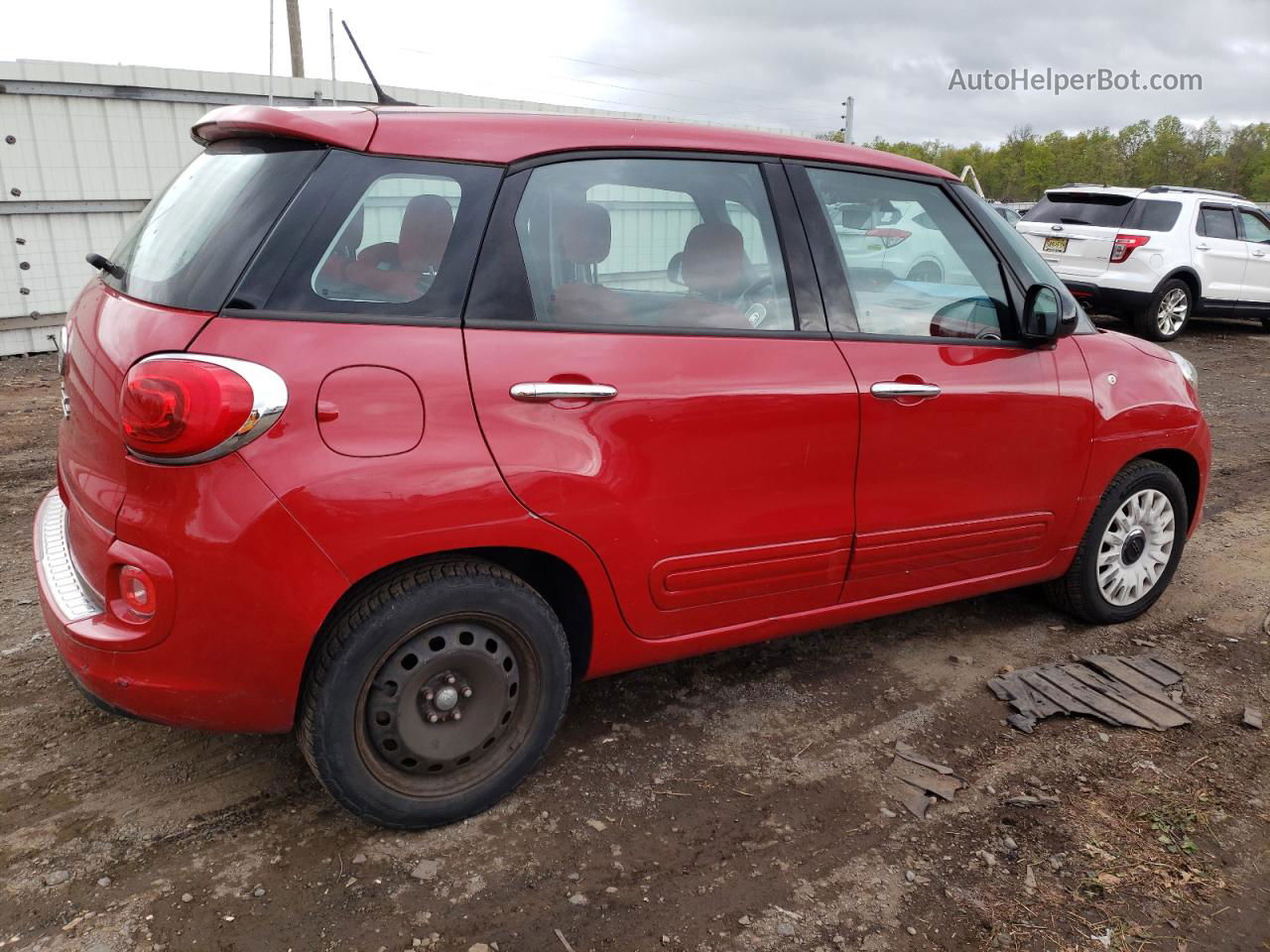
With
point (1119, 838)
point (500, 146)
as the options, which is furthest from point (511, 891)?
point (500, 146)

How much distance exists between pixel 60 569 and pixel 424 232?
1.30 meters

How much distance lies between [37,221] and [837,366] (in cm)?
906

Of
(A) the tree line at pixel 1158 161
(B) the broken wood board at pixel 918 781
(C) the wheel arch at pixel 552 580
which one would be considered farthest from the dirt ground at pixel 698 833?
(A) the tree line at pixel 1158 161

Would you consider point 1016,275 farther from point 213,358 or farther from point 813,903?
point 213,358

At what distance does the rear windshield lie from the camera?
2.26 metres

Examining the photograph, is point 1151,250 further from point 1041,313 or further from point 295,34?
point 295,34

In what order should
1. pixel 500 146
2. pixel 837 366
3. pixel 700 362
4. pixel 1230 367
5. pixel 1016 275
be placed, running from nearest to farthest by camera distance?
pixel 500 146 < pixel 700 362 < pixel 837 366 < pixel 1016 275 < pixel 1230 367

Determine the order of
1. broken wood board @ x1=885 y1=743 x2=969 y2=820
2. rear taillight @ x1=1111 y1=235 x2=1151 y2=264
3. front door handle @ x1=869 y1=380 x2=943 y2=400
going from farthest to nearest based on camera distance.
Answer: rear taillight @ x1=1111 y1=235 x2=1151 y2=264, front door handle @ x1=869 y1=380 x2=943 y2=400, broken wood board @ x1=885 y1=743 x2=969 y2=820

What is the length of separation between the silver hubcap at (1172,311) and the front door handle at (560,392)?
11.3m

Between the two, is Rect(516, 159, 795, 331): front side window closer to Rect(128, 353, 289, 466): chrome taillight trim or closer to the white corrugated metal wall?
Rect(128, 353, 289, 466): chrome taillight trim

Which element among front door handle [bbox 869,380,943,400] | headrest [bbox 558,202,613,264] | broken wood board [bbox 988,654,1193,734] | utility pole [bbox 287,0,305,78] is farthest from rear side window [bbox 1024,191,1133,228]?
utility pole [bbox 287,0,305,78]

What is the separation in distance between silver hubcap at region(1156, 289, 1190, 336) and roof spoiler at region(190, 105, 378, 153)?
11.7 metres

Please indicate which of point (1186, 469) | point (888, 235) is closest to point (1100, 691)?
point (1186, 469)

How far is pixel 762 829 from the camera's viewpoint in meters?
2.67
